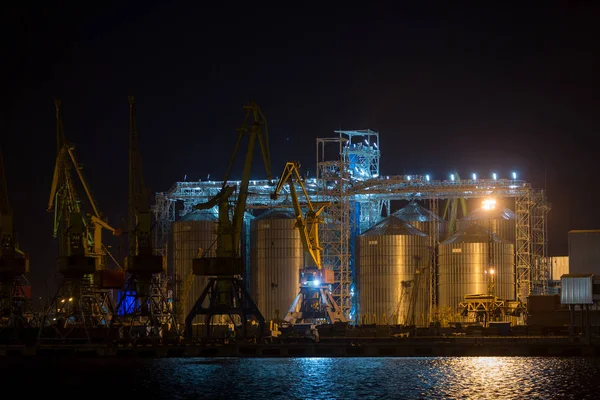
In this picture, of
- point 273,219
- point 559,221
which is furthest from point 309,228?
point 559,221

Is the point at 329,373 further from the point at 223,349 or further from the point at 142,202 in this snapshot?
the point at 142,202

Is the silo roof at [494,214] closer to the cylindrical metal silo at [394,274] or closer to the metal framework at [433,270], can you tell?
the metal framework at [433,270]

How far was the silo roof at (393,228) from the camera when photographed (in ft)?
573

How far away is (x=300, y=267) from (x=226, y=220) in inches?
1380

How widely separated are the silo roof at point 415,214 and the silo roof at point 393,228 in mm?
3390

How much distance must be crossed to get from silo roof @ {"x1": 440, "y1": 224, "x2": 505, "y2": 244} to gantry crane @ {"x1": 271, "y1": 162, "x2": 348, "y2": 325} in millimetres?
20768

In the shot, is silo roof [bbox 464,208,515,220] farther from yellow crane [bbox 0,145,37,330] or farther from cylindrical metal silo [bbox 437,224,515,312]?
yellow crane [bbox 0,145,37,330]

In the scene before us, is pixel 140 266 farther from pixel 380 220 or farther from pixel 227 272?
pixel 380 220

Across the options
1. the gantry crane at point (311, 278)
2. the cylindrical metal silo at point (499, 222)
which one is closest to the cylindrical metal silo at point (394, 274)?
the cylindrical metal silo at point (499, 222)

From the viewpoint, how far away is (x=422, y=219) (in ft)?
595

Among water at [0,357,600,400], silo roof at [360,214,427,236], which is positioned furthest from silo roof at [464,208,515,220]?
water at [0,357,600,400]

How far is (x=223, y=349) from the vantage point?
128875mm

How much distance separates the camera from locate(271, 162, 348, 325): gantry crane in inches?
6280

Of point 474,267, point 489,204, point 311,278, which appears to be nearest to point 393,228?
point 474,267
